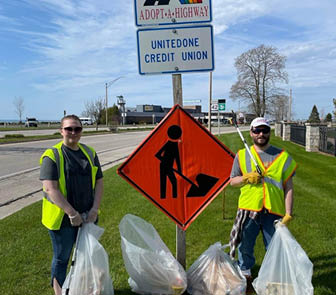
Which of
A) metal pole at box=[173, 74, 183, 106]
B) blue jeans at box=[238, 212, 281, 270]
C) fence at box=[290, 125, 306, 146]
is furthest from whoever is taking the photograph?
fence at box=[290, 125, 306, 146]

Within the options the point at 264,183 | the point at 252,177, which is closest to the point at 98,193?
the point at 252,177

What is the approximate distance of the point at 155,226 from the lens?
5234 mm

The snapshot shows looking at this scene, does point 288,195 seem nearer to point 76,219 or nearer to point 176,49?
point 176,49

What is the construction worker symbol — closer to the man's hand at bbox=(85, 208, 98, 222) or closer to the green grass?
the man's hand at bbox=(85, 208, 98, 222)

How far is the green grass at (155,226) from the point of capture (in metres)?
3.54

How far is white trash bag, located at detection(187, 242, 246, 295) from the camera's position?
3.04 metres

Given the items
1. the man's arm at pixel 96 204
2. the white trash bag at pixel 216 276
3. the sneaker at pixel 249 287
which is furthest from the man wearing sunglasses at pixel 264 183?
the man's arm at pixel 96 204

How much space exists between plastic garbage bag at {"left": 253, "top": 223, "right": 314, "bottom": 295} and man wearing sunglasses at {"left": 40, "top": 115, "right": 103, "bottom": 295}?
1572 millimetres

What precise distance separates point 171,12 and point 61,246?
2367 mm

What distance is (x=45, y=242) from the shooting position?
15.0ft

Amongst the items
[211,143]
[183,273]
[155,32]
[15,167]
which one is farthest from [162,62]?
[15,167]

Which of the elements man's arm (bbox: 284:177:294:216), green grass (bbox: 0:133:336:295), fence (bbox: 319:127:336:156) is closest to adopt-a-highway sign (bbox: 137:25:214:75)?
man's arm (bbox: 284:177:294:216)

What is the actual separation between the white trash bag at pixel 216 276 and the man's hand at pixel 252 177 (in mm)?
699

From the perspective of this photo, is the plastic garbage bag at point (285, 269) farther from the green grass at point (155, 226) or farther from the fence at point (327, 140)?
the fence at point (327, 140)
